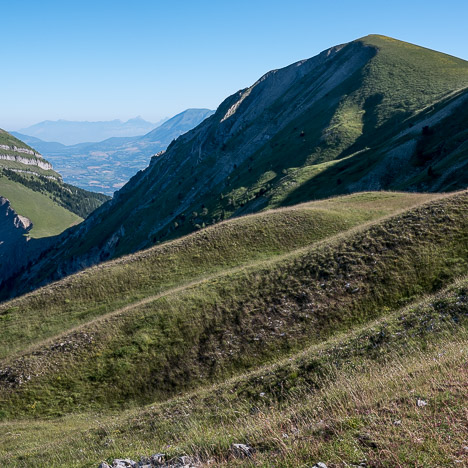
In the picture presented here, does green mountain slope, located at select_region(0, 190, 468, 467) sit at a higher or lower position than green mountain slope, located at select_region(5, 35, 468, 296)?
lower

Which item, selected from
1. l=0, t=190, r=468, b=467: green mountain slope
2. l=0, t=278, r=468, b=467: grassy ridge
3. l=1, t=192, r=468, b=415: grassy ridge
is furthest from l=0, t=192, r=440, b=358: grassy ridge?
l=0, t=278, r=468, b=467: grassy ridge

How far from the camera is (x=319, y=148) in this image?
4400 inches

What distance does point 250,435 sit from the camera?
909 cm

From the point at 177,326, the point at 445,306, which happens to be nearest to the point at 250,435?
the point at 445,306

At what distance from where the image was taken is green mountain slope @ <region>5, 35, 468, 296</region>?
73812 millimetres

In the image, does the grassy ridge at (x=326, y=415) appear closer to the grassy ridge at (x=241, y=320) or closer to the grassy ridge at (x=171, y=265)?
the grassy ridge at (x=241, y=320)

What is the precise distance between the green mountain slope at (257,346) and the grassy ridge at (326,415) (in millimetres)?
60

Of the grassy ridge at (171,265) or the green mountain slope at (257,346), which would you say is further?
the grassy ridge at (171,265)

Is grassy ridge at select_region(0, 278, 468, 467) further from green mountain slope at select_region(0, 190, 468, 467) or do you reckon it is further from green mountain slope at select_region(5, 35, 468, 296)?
green mountain slope at select_region(5, 35, 468, 296)

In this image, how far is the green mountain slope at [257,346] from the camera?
9.03m

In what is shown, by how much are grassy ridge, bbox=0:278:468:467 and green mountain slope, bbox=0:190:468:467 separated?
2.4 inches

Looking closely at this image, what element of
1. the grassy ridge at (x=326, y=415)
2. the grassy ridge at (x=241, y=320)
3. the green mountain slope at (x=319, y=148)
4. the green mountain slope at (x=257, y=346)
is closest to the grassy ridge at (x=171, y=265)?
the green mountain slope at (x=257, y=346)

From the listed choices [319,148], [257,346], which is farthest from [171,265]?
[319,148]

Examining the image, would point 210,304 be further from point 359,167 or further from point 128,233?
point 128,233
